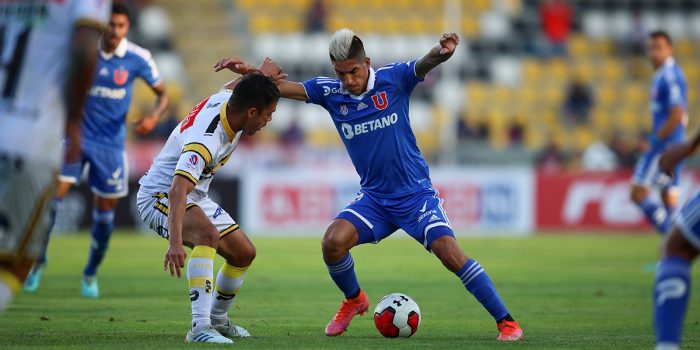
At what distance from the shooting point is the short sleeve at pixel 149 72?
1191 centimetres

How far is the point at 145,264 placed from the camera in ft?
51.7

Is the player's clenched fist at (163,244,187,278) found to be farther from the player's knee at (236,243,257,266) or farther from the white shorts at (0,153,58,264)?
the white shorts at (0,153,58,264)

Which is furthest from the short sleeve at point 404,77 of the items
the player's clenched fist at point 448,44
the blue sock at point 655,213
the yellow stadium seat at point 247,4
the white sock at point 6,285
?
the yellow stadium seat at point 247,4

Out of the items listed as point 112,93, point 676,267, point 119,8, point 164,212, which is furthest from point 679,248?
point 112,93

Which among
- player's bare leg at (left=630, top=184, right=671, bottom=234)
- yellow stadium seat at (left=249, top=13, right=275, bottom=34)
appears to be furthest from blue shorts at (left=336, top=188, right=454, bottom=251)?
yellow stadium seat at (left=249, top=13, right=275, bottom=34)

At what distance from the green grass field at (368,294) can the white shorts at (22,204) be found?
2083 millimetres

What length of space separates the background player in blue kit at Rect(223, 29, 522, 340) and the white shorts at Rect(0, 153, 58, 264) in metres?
3.39

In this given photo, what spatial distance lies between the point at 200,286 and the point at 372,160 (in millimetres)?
1873

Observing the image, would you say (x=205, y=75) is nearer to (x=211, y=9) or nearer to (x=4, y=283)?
(x=211, y=9)

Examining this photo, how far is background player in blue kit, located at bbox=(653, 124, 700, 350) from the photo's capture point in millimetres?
5336

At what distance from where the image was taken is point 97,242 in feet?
38.0

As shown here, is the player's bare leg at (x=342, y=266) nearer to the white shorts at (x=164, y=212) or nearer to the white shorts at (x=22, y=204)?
the white shorts at (x=164, y=212)

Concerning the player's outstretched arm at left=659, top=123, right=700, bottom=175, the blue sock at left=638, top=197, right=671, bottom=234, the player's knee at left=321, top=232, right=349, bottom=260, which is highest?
the player's outstretched arm at left=659, top=123, right=700, bottom=175

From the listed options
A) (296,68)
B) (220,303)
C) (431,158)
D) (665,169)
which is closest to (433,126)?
(431,158)
